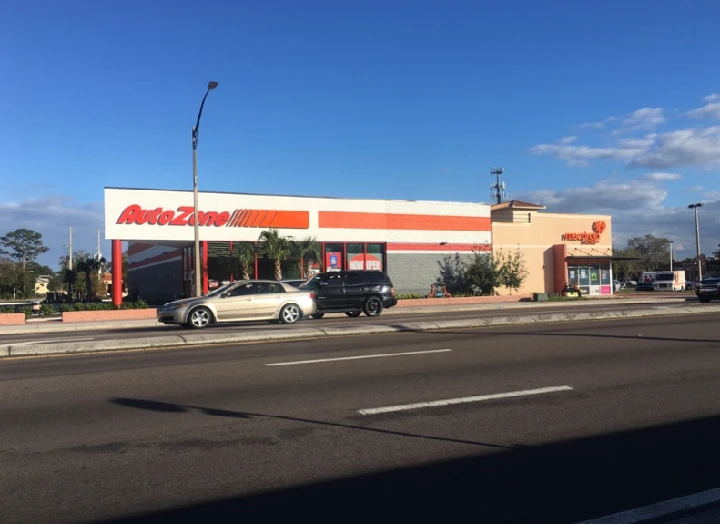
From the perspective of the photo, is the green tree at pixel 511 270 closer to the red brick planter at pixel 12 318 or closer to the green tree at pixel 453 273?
the green tree at pixel 453 273

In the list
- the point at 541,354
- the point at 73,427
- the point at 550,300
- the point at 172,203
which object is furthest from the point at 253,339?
the point at 550,300

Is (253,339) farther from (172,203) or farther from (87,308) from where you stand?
(172,203)

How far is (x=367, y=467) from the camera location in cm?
558

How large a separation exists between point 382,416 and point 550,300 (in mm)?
34994

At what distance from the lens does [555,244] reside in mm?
45531

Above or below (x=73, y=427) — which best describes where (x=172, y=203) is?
above

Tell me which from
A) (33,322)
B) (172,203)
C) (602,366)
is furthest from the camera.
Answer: (172,203)

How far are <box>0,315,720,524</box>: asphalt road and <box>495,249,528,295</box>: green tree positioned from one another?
98.2ft

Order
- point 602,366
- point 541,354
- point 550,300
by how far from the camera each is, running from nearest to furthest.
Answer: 1. point 602,366
2. point 541,354
3. point 550,300

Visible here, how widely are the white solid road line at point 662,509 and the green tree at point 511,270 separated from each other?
120ft

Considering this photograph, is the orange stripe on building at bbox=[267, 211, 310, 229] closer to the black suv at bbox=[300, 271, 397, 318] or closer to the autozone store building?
the autozone store building

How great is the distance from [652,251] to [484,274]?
86.6 m

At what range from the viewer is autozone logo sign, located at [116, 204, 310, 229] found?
33.6m

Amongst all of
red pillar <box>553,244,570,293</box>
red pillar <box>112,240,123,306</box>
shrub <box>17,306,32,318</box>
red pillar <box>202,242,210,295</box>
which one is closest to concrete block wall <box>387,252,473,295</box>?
red pillar <box>553,244,570,293</box>
